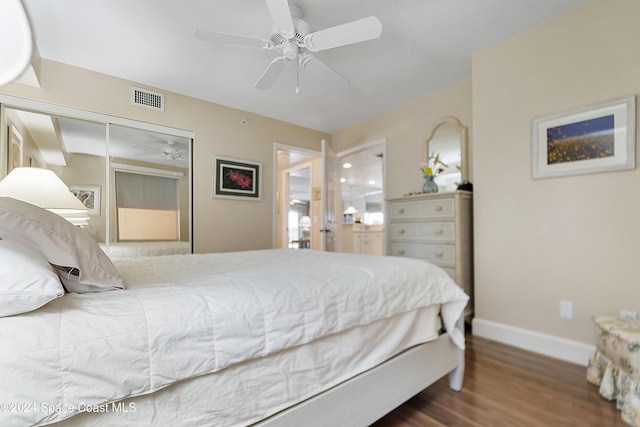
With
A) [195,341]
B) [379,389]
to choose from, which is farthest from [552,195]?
[195,341]

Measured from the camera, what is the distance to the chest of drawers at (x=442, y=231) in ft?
8.54

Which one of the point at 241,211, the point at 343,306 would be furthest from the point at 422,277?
the point at 241,211

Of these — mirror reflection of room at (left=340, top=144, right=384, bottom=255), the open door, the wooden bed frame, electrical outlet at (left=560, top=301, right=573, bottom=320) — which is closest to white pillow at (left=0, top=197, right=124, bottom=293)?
the wooden bed frame

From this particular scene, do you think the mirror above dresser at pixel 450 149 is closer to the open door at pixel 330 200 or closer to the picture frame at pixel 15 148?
the open door at pixel 330 200

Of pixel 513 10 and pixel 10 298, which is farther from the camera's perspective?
pixel 513 10

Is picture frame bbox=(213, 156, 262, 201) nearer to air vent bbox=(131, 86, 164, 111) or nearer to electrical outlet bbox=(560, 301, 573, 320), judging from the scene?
air vent bbox=(131, 86, 164, 111)

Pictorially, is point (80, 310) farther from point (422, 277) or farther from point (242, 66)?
point (242, 66)

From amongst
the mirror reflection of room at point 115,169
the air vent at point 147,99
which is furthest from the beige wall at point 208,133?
the mirror reflection of room at point 115,169

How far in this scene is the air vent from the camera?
117 inches

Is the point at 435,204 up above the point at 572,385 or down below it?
above

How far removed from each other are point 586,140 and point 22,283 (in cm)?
291

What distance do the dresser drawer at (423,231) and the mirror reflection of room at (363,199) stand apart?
55.4 inches

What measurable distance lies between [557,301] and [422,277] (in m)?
1.44

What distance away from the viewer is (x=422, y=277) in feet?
4.69
